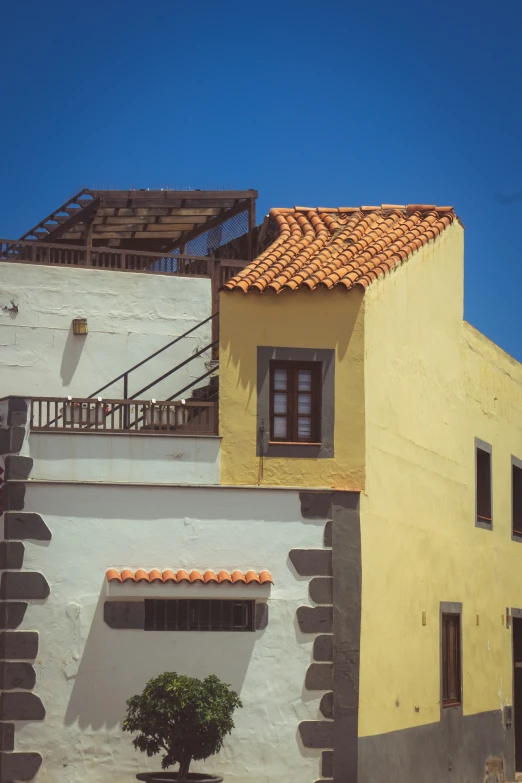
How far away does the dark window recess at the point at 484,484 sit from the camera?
90.1 feet

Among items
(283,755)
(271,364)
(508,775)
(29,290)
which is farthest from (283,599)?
(508,775)

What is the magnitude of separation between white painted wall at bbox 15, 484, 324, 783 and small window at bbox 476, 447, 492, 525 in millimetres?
7584

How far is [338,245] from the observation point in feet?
75.7

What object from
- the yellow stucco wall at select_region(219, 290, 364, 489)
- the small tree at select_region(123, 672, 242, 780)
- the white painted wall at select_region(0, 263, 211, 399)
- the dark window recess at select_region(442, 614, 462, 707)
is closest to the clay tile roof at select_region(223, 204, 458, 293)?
the yellow stucco wall at select_region(219, 290, 364, 489)

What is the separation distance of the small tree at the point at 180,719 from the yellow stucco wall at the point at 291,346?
11.7ft

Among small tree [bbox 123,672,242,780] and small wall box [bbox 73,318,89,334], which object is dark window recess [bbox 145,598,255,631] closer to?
small tree [bbox 123,672,242,780]

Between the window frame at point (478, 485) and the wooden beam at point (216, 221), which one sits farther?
the wooden beam at point (216, 221)

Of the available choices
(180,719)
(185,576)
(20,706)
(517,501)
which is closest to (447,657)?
(517,501)

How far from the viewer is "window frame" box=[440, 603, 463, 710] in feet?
78.7

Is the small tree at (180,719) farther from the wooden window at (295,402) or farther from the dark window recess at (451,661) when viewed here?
the dark window recess at (451,661)

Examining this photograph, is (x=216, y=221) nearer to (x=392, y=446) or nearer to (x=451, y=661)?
(x=392, y=446)

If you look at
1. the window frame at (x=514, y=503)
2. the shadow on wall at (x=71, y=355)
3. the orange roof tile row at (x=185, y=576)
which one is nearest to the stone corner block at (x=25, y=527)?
the orange roof tile row at (x=185, y=576)

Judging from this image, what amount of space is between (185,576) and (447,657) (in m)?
6.57

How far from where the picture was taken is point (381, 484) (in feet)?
71.5
